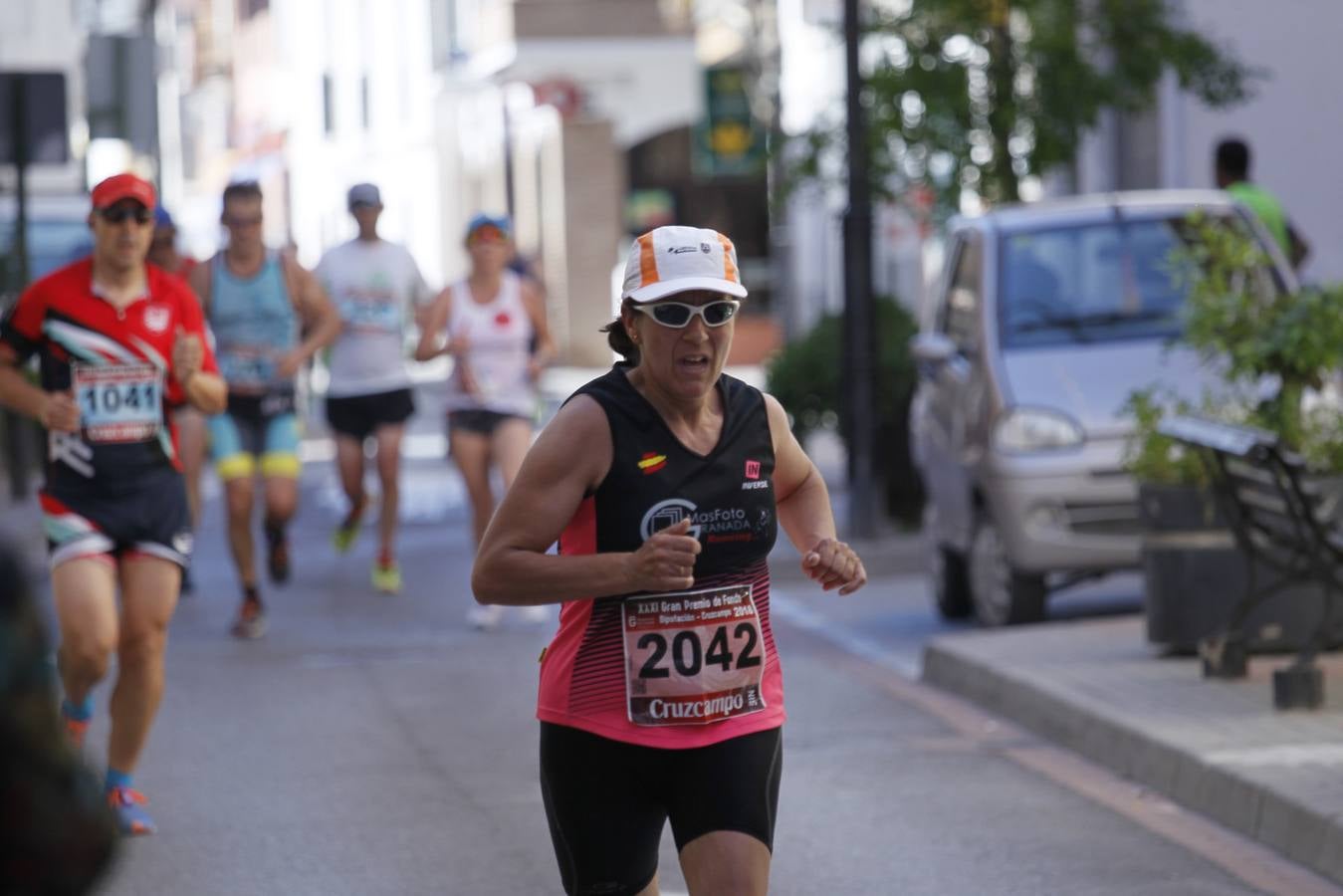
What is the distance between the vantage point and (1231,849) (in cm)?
710

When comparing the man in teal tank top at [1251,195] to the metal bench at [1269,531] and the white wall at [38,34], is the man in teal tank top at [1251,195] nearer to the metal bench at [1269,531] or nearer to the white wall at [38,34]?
the metal bench at [1269,531]

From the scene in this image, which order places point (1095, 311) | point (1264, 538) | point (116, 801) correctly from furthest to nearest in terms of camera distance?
point (1095, 311) < point (1264, 538) < point (116, 801)

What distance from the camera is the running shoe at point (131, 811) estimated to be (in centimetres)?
751

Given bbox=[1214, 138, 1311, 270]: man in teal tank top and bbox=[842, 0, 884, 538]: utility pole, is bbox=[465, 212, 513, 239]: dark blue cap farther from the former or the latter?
bbox=[1214, 138, 1311, 270]: man in teal tank top

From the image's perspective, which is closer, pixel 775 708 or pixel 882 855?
pixel 775 708

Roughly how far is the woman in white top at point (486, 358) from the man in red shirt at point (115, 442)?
4704mm

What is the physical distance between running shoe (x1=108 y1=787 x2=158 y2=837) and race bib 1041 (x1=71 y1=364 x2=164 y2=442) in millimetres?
1016

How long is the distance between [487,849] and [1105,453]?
4662 millimetres

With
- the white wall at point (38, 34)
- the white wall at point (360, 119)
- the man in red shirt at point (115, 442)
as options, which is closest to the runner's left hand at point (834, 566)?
the man in red shirt at point (115, 442)

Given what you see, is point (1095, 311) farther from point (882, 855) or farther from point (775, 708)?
point (775, 708)

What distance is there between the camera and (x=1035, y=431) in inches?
441

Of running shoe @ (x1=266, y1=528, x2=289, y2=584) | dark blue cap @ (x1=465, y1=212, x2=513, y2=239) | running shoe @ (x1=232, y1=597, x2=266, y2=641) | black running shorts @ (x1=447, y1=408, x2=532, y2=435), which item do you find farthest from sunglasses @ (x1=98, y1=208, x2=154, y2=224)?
running shoe @ (x1=266, y1=528, x2=289, y2=584)

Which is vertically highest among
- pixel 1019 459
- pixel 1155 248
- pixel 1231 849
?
pixel 1155 248

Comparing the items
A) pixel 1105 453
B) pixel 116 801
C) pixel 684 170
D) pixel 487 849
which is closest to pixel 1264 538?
pixel 1105 453
